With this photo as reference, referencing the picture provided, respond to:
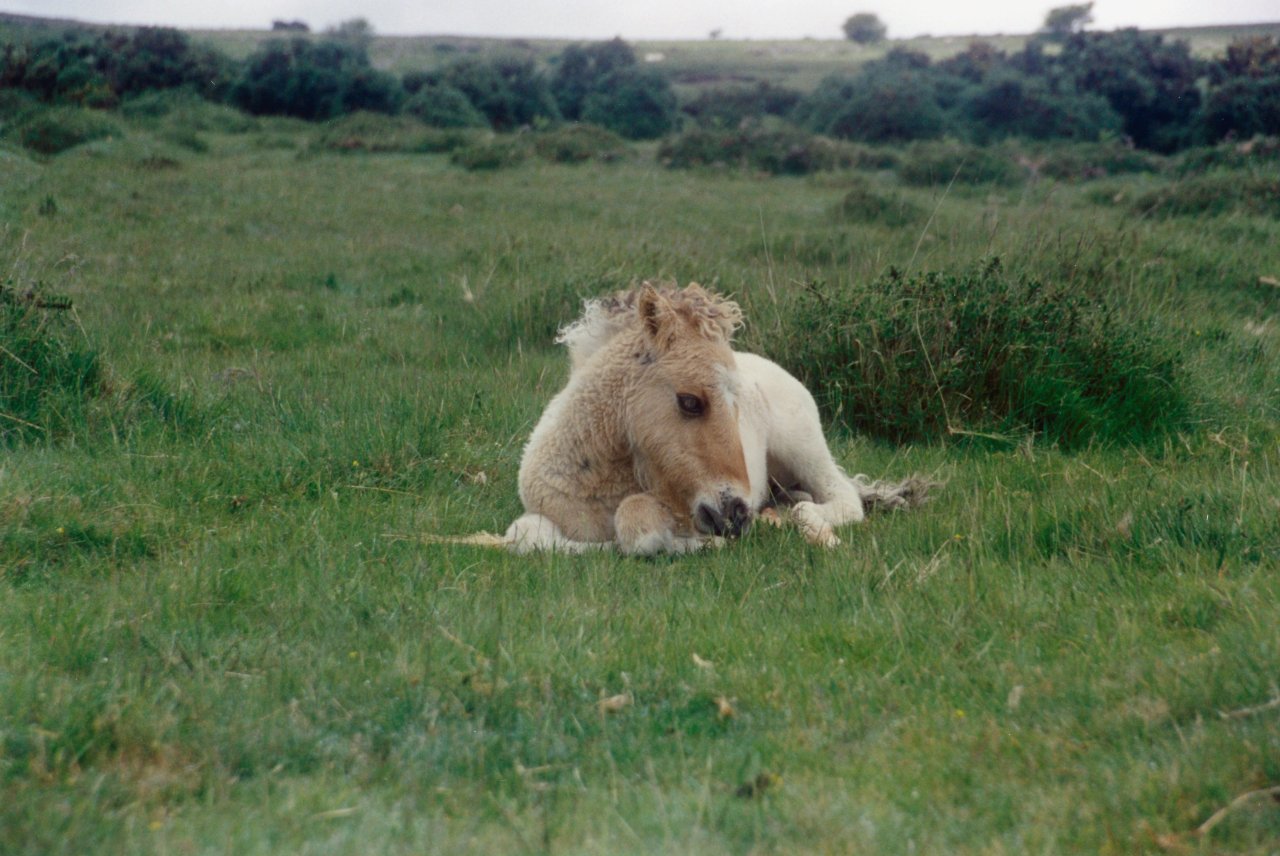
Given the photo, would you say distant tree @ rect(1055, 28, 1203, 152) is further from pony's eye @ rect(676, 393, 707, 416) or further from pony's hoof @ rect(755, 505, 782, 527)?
pony's eye @ rect(676, 393, 707, 416)

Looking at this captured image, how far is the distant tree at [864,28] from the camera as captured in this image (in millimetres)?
133375

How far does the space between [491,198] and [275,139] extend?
1379 cm

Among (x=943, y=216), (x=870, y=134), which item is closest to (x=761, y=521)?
(x=943, y=216)

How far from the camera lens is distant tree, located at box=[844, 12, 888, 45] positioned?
133375mm

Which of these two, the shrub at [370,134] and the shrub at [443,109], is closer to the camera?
the shrub at [370,134]

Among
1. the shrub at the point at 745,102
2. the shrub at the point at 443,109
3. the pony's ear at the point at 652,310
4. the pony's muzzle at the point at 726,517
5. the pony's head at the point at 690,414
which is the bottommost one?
the pony's muzzle at the point at 726,517

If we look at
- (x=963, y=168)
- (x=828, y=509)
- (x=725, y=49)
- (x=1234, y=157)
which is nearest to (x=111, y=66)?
(x=963, y=168)

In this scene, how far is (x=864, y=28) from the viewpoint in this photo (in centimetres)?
13338

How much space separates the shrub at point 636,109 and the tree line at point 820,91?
0.26 feet

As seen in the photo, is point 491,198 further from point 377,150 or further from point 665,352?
A: point 665,352

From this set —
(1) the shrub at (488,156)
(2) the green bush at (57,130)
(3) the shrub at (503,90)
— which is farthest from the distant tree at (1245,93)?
(2) the green bush at (57,130)

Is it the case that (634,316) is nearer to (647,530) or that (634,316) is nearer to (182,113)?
(647,530)

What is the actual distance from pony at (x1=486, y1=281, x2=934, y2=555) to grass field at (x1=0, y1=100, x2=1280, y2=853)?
0.92 ft

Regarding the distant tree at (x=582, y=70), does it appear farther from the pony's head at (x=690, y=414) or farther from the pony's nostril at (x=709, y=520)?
the pony's nostril at (x=709, y=520)
